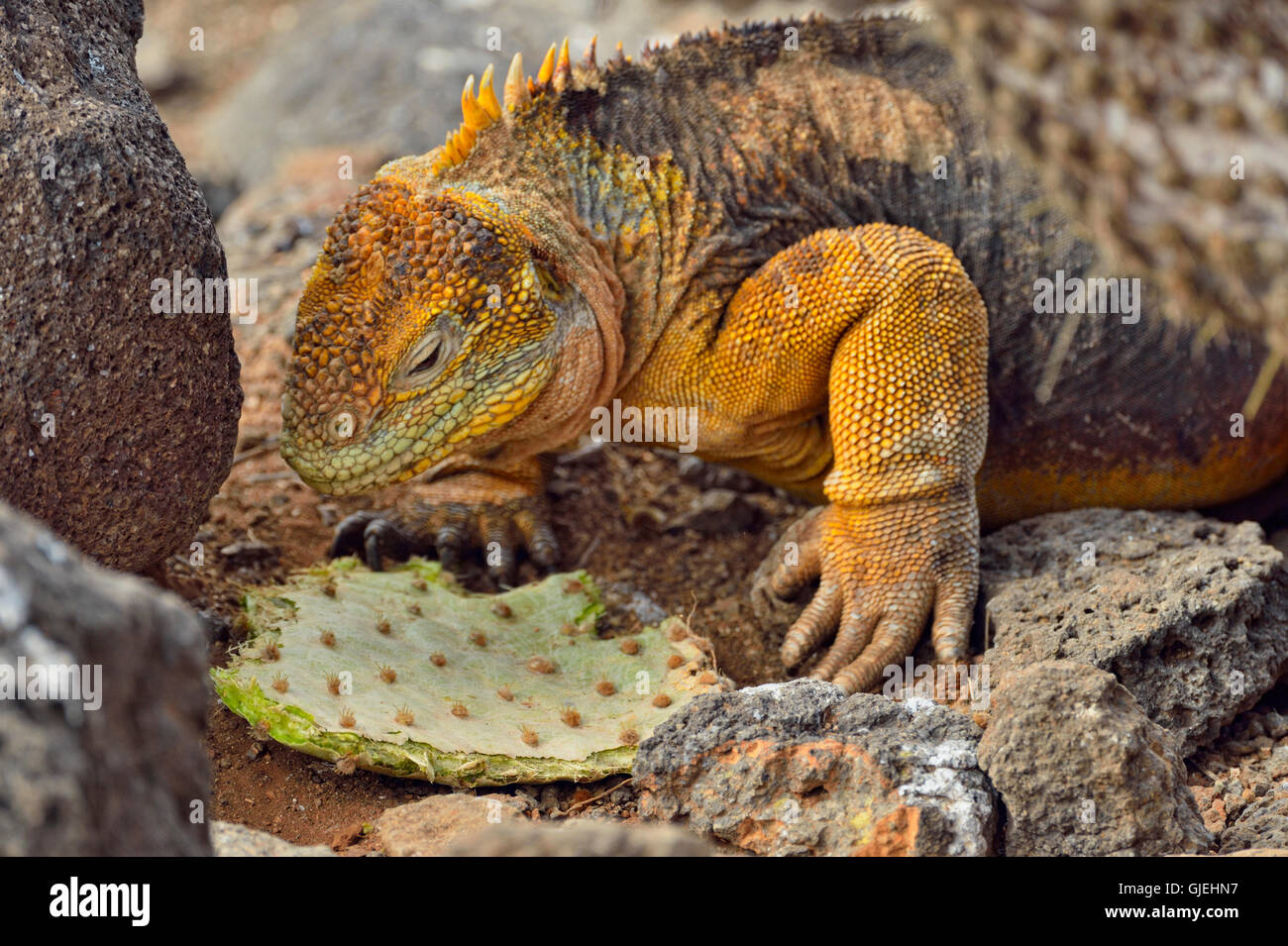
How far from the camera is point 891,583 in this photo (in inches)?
213

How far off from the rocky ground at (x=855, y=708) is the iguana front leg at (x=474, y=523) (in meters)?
0.19

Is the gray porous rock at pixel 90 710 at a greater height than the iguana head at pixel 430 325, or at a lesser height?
lesser

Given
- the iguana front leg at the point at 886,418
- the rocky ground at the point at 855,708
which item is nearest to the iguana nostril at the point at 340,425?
the rocky ground at the point at 855,708

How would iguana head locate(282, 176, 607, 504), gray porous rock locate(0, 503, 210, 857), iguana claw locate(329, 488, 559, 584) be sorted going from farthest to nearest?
iguana claw locate(329, 488, 559, 584), iguana head locate(282, 176, 607, 504), gray porous rock locate(0, 503, 210, 857)

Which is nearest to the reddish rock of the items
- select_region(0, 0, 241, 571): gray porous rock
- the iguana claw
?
select_region(0, 0, 241, 571): gray porous rock

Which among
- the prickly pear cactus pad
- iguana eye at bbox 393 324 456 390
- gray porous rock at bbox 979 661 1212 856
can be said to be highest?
iguana eye at bbox 393 324 456 390

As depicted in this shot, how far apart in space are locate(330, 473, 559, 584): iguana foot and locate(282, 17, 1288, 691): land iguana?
16 mm

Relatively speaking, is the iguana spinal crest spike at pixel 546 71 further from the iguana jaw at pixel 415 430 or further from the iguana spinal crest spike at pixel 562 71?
the iguana jaw at pixel 415 430

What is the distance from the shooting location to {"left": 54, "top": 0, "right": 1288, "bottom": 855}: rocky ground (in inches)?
147

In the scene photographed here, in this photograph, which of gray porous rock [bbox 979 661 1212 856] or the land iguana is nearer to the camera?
gray porous rock [bbox 979 661 1212 856]

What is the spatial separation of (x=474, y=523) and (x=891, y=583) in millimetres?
2201

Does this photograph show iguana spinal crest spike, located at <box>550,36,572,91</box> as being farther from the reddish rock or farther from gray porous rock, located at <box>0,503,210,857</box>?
gray porous rock, located at <box>0,503,210,857</box>

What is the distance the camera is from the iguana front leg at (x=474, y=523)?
6.26m
